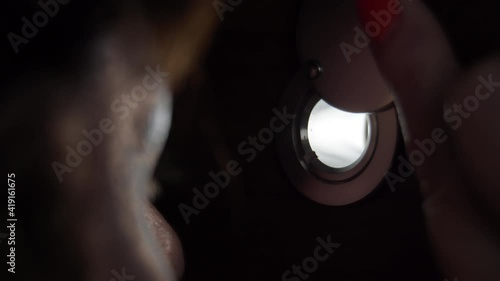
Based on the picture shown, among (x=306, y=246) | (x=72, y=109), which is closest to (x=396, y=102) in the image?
(x=306, y=246)
